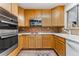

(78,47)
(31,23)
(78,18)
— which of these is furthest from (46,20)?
(78,47)

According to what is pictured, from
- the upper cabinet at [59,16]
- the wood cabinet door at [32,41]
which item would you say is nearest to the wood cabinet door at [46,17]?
the upper cabinet at [59,16]

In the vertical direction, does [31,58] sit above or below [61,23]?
below

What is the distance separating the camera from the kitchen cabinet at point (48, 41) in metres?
6.06

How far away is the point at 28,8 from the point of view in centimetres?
656

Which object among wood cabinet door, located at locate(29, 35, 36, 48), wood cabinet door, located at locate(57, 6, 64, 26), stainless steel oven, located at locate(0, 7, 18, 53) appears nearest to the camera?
stainless steel oven, located at locate(0, 7, 18, 53)

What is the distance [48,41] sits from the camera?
6113 mm

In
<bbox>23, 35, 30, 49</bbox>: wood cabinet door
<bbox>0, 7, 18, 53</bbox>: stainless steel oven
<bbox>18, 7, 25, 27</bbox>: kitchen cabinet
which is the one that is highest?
<bbox>18, 7, 25, 27</bbox>: kitchen cabinet

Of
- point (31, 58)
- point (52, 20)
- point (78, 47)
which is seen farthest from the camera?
point (52, 20)

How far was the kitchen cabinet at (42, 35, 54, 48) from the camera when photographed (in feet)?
19.9

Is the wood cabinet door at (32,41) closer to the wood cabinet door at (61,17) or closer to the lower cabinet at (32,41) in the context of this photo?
the lower cabinet at (32,41)

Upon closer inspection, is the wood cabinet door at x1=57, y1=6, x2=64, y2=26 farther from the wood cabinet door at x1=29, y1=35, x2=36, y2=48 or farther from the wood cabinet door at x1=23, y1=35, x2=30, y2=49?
the wood cabinet door at x1=23, y1=35, x2=30, y2=49

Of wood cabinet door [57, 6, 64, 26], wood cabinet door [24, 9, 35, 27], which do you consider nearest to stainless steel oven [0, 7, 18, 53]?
wood cabinet door [57, 6, 64, 26]

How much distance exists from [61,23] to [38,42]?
52.3 inches

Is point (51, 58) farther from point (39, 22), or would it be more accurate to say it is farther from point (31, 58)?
point (39, 22)
